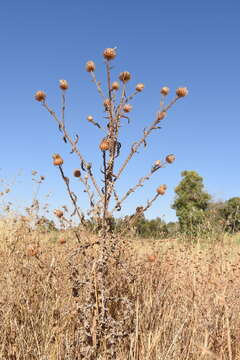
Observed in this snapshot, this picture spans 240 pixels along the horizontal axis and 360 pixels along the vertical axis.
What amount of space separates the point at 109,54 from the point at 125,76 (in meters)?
0.18

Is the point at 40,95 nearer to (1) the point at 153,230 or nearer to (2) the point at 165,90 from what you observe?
(2) the point at 165,90

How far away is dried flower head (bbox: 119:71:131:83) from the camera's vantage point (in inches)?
90.3

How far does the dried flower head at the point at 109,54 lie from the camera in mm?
2191

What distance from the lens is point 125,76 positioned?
2.30 m

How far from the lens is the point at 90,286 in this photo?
7.07 feet

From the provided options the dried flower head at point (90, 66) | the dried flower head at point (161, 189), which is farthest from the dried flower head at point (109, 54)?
the dried flower head at point (161, 189)

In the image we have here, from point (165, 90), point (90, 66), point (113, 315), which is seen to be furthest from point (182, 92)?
point (113, 315)

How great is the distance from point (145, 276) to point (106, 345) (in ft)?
4.60

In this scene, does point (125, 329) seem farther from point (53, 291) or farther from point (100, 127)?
point (100, 127)

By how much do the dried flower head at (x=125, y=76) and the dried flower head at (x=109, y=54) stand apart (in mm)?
132

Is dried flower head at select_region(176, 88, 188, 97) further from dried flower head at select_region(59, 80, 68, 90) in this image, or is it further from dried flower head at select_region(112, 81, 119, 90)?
dried flower head at select_region(59, 80, 68, 90)

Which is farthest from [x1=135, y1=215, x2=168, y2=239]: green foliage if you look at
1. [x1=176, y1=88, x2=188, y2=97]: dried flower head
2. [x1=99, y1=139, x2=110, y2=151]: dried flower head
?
[x1=176, y1=88, x2=188, y2=97]: dried flower head

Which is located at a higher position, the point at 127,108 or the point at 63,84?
the point at 63,84

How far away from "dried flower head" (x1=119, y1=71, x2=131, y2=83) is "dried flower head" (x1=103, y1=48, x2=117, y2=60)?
0.13 metres
